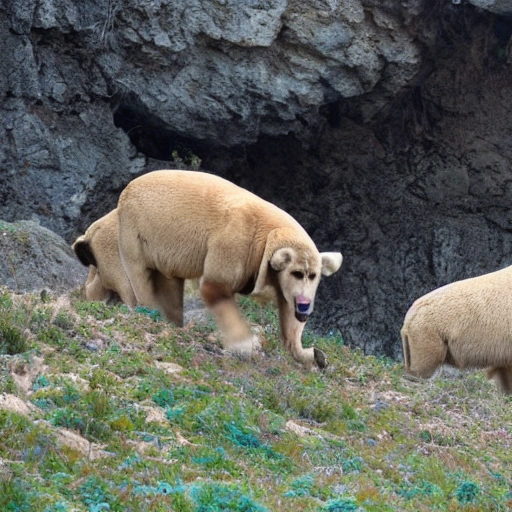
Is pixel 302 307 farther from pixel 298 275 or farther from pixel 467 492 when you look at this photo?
pixel 467 492

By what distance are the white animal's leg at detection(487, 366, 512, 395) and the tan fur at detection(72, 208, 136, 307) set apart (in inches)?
191

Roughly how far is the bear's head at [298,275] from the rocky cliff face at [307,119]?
9112 mm

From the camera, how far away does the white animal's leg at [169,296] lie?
1340 centimetres

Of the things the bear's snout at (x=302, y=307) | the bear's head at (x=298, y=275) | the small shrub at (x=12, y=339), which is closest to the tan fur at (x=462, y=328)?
the bear's head at (x=298, y=275)

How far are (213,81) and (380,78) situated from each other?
124 inches

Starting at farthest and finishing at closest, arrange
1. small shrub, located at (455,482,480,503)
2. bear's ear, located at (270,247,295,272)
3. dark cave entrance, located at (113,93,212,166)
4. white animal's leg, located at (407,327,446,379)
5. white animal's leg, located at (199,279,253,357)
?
dark cave entrance, located at (113,93,212,166), white animal's leg, located at (407,327,446,379), white animal's leg, located at (199,279,253,357), bear's ear, located at (270,247,295,272), small shrub, located at (455,482,480,503)

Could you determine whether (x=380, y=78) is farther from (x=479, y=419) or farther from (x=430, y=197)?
(x=479, y=419)

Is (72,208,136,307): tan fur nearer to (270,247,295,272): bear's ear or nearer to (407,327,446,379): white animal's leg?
(407,327,446,379): white animal's leg

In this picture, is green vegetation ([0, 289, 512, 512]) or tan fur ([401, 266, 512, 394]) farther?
tan fur ([401, 266, 512, 394])

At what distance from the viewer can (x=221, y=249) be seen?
11.8 meters

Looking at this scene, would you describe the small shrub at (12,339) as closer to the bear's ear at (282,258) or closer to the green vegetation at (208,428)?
the green vegetation at (208,428)

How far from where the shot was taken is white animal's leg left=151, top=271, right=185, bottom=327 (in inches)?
527

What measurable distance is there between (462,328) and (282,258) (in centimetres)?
409

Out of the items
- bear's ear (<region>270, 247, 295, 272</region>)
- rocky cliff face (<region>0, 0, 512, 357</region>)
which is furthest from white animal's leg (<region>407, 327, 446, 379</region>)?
rocky cliff face (<region>0, 0, 512, 357</region>)
